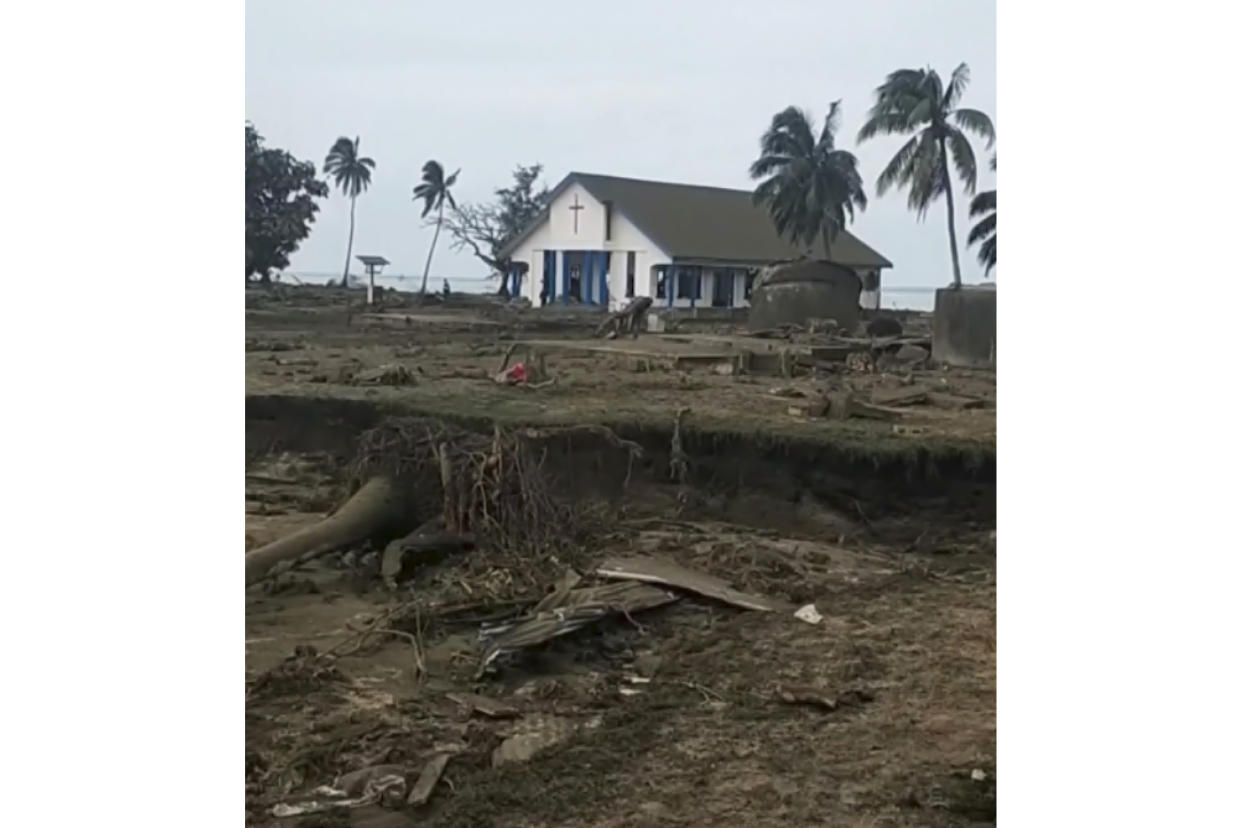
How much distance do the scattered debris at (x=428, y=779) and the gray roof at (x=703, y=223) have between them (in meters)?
1.96

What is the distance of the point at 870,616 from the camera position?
4.42 meters

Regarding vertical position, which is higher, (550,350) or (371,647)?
(550,350)

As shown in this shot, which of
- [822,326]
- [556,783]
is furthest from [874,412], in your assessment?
[556,783]

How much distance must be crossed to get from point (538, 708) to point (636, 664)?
37cm

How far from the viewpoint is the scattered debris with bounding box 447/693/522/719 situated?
412cm

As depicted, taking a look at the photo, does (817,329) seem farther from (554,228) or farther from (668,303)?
(554,228)

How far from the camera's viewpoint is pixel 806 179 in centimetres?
457

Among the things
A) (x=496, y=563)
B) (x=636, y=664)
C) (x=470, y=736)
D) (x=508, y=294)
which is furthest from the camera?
(x=508, y=294)

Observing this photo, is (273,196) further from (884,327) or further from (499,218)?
(884,327)

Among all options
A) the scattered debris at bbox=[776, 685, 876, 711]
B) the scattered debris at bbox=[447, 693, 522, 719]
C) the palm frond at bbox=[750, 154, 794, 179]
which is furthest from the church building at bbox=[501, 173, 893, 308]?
the scattered debris at bbox=[447, 693, 522, 719]

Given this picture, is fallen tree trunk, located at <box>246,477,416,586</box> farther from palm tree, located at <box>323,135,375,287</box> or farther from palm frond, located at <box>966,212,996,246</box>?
palm frond, located at <box>966,212,996,246</box>

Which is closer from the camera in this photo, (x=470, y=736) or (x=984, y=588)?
(x=470, y=736)

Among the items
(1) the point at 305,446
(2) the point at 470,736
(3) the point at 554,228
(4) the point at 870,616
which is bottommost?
(2) the point at 470,736

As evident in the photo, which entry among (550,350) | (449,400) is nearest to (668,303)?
(550,350)
